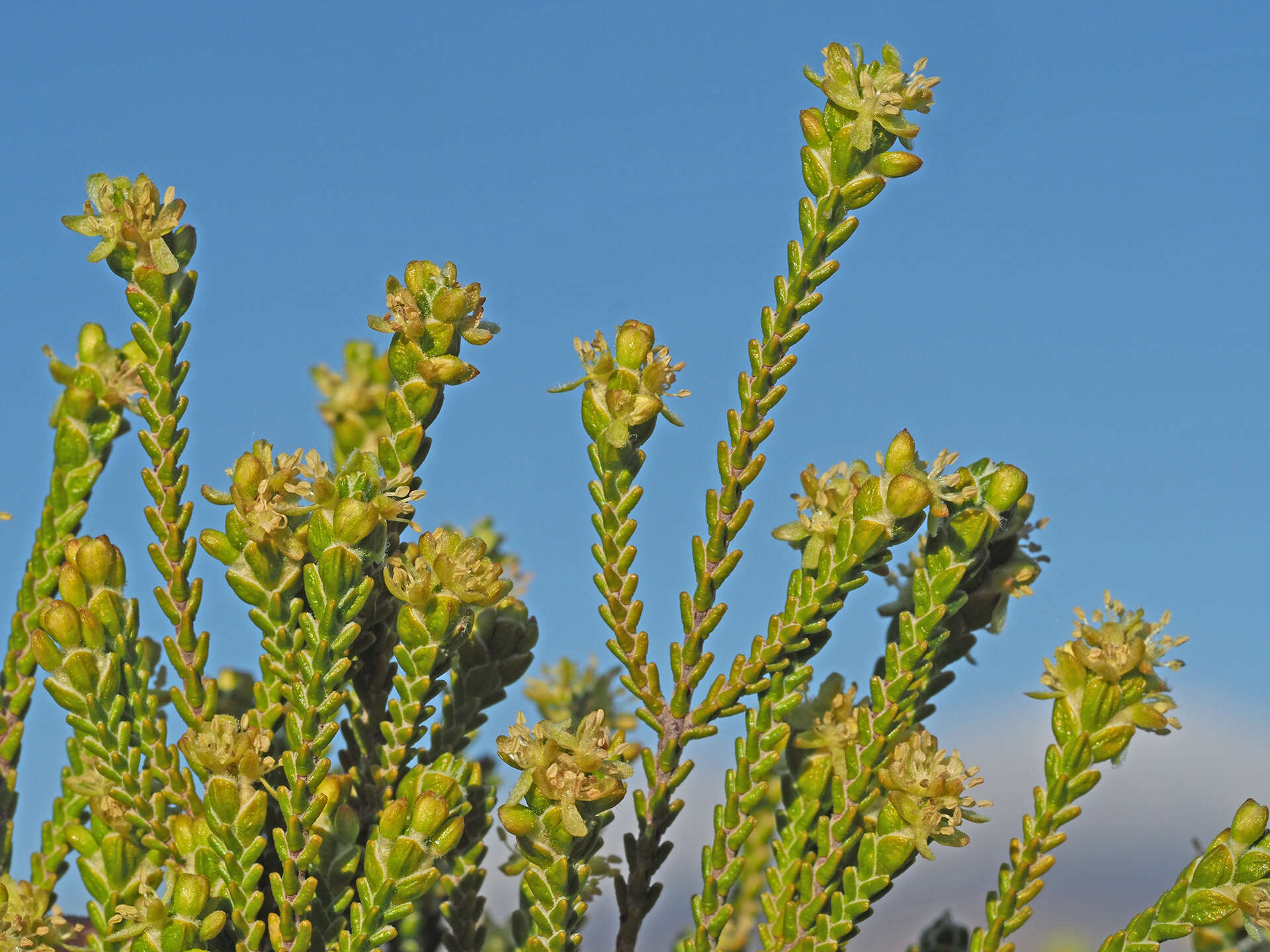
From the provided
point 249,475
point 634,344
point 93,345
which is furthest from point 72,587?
point 634,344

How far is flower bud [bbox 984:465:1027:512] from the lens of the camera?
133 inches

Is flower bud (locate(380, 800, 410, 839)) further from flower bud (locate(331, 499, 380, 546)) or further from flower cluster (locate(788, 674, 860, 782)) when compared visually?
flower cluster (locate(788, 674, 860, 782))

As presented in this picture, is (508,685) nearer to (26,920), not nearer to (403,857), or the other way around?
(403,857)

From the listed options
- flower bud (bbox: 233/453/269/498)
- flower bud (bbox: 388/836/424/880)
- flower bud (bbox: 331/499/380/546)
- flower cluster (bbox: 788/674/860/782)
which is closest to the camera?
flower bud (bbox: 388/836/424/880)

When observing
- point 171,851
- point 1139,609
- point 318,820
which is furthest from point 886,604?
point 171,851

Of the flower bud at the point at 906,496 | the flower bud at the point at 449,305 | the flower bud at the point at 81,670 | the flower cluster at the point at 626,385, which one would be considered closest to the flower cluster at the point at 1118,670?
the flower bud at the point at 906,496

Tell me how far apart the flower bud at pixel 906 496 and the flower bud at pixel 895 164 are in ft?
2.68

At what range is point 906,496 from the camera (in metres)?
3.21

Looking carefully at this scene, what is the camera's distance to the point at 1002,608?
3.68 meters

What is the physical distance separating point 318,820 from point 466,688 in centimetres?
68

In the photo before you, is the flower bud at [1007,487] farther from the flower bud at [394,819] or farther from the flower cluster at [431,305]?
the flower bud at [394,819]

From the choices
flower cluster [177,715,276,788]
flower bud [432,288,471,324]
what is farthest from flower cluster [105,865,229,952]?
flower bud [432,288,471,324]

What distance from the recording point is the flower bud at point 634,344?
3396mm

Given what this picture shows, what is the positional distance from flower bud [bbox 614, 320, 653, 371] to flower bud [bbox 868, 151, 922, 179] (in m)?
0.76
